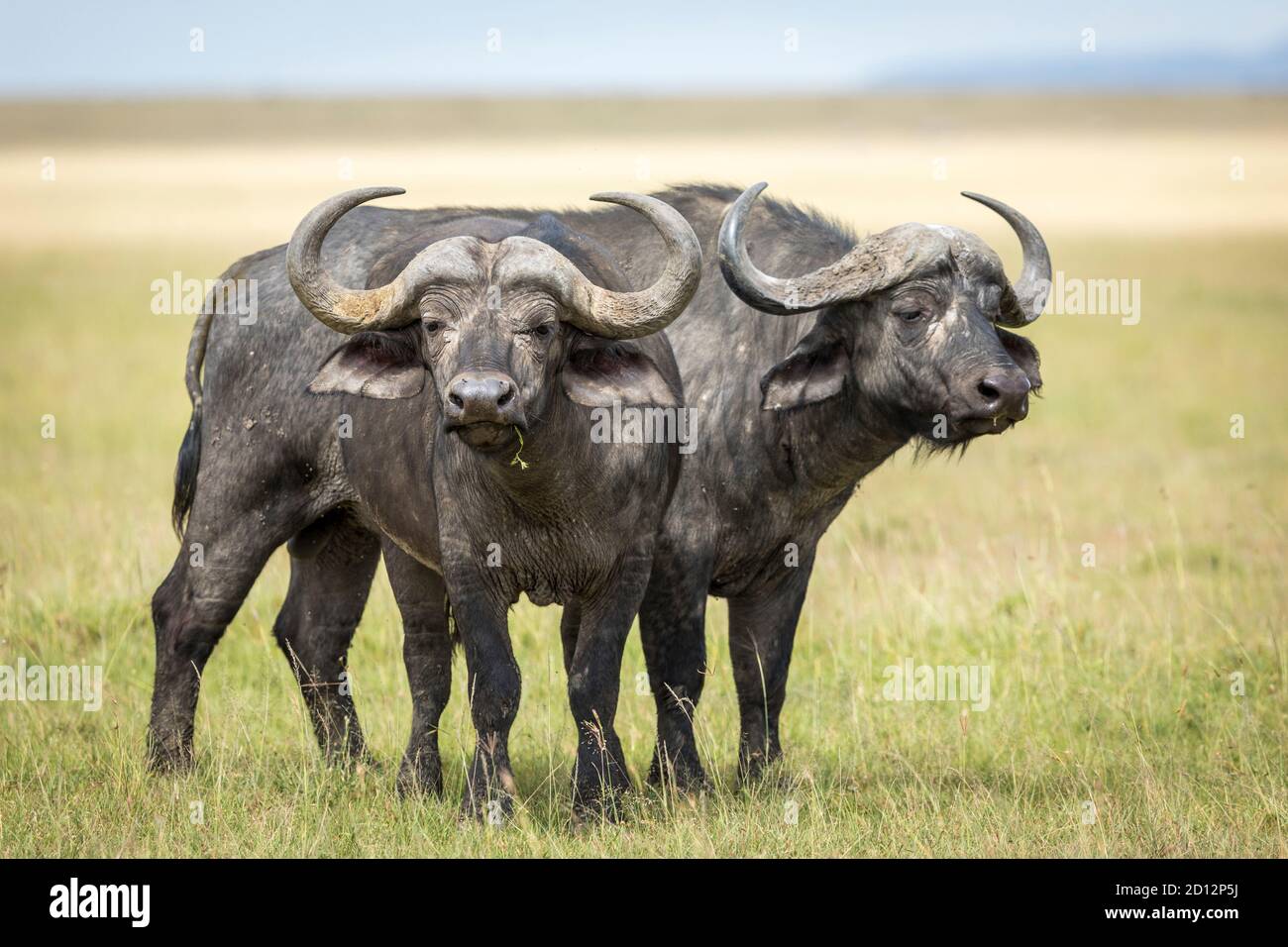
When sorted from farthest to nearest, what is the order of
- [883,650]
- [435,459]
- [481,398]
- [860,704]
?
1. [883,650]
2. [860,704]
3. [435,459]
4. [481,398]

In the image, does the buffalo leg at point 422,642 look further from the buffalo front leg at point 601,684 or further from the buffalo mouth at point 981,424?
the buffalo mouth at point 981,424

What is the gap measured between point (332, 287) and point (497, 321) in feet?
2.69

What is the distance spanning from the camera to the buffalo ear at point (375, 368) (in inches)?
259

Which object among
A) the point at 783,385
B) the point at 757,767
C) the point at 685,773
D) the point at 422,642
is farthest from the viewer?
the point at 757,767

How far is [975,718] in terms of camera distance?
8.23 m

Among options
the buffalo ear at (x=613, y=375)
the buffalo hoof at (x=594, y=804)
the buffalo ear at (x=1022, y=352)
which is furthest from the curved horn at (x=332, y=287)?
the buffalo ear at (x=1022, y=352)

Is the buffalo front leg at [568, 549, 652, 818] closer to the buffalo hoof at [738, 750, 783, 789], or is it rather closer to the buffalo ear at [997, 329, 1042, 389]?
the buffalo hoof at [738, 750, 783, 789]

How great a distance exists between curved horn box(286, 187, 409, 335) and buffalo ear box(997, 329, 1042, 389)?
7.98 ft

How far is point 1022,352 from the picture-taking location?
712 cm

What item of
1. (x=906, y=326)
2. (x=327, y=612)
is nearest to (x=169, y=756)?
(x=327, y=612)

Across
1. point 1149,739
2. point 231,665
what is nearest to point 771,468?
point 1149,739

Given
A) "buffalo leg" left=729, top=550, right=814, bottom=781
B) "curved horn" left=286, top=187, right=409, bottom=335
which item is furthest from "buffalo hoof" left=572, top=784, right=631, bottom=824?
"curved horn" left=286, top=187, right=409, bottom=335

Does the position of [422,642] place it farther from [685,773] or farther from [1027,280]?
[1027,280]

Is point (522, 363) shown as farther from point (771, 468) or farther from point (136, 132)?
point (136, 132)
